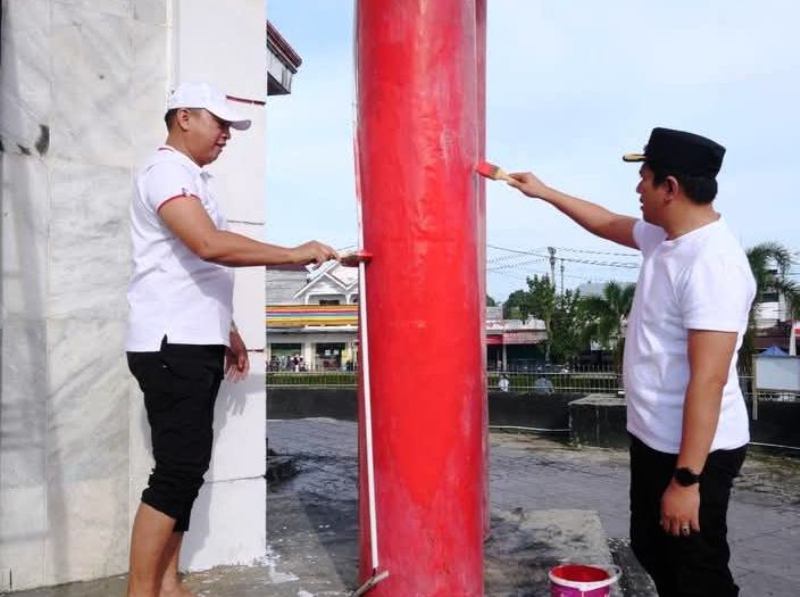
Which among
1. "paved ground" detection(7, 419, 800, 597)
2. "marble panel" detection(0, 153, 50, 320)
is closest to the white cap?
"marble panel" detection(0, 153, 50, 320)

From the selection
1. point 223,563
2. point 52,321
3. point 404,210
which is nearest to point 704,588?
point 404,210

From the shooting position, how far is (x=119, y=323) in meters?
3.29

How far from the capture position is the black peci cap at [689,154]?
8.21 feet

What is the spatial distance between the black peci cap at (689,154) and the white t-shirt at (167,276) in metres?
1.51

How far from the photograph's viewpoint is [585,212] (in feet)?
10.6

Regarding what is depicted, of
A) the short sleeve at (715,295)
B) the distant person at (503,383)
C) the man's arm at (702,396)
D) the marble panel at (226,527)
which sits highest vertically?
the short sleeve at (715,295)

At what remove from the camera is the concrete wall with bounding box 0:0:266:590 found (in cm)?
308

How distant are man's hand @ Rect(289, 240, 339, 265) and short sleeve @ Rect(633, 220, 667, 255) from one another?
1090mm

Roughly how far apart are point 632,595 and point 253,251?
197cm

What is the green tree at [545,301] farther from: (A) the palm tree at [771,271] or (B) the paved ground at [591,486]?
(B) the paved ground at [591,486]

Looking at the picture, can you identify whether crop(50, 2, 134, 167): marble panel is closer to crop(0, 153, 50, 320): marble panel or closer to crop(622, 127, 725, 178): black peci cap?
crop(0, 153, 50, 320): marble panel

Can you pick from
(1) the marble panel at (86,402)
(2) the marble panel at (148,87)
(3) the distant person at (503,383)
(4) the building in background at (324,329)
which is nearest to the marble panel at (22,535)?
(1) the marble panel at (86,402)

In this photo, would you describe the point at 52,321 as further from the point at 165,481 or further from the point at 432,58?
the point at 432,58

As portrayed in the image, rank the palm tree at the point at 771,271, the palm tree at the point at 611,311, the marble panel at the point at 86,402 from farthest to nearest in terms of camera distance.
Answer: the palm tree at the point at 611,311 < the palm tree at the point at 771,271 < the marble panel at the point at 86,402
